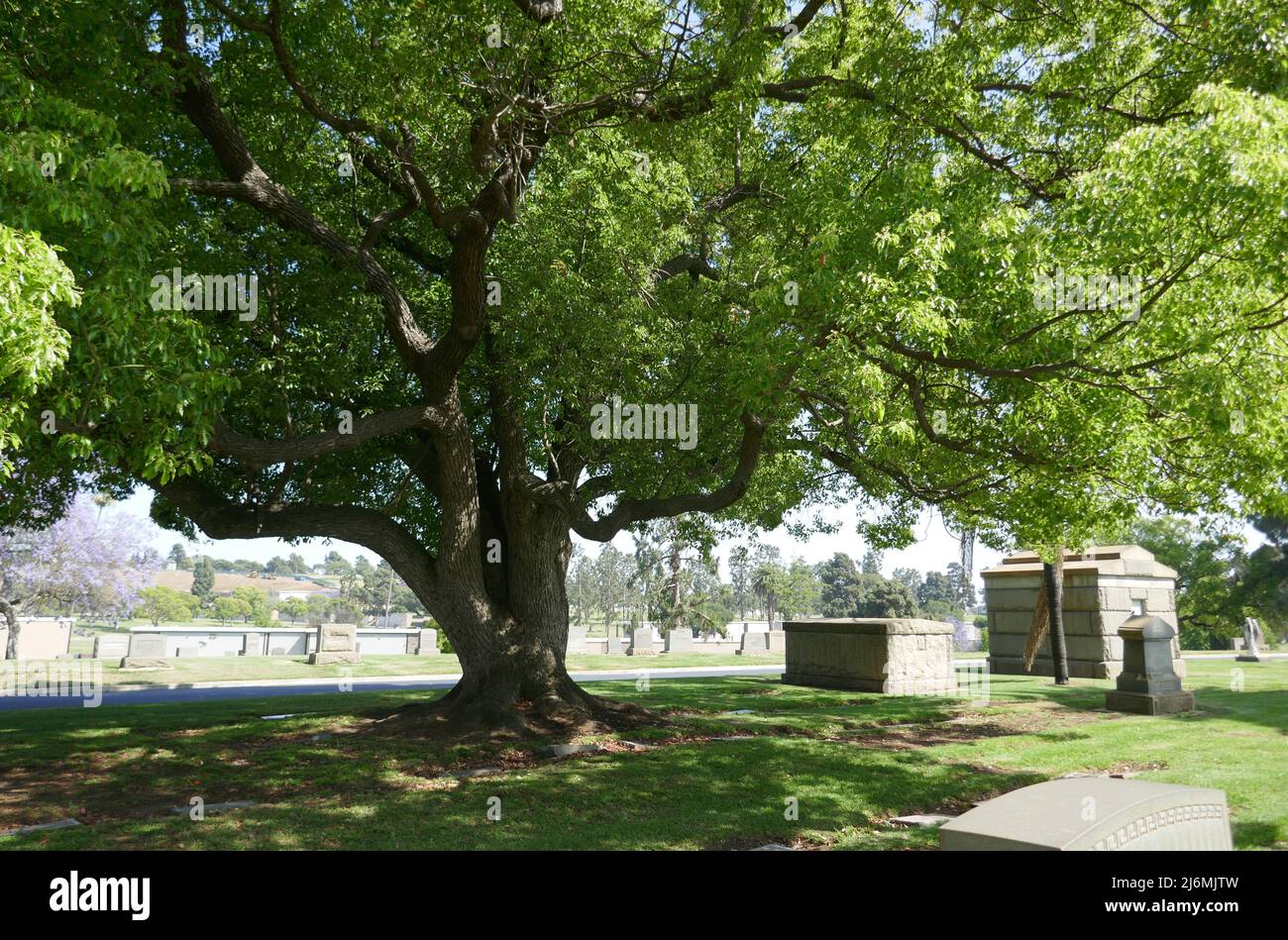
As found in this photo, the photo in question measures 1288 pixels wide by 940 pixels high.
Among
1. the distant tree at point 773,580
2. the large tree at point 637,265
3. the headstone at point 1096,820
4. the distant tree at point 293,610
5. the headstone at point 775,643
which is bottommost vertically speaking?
the distant tree at point 293,610

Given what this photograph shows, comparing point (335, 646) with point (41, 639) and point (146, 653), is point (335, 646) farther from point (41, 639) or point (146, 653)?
point (41, 639)

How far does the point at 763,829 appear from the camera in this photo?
798cm

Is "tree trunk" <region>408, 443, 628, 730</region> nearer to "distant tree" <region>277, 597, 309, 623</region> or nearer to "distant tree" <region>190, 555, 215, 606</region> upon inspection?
"distant tree" <region>277, 597, 309, 623</region>

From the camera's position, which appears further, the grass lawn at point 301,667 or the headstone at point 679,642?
the headstone at point 679,642

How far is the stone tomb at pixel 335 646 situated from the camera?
3031 cm

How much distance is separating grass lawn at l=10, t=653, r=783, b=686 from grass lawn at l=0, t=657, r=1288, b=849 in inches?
349

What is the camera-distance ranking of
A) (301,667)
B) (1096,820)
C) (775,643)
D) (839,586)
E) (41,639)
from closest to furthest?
(1096,820) → (301,667) → (41,639) → (775,643) → (839,586)

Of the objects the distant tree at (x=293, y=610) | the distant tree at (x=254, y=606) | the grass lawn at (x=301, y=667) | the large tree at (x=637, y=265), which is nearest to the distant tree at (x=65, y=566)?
the grass lawn at (x=301, y=667)

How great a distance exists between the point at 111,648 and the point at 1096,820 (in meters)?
39.3

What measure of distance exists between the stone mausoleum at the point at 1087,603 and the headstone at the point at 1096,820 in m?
19.4

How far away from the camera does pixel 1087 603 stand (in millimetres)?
22719

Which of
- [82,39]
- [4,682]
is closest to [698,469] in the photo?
[82,39]

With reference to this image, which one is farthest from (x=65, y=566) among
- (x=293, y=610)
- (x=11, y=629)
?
(x=293, y=610)

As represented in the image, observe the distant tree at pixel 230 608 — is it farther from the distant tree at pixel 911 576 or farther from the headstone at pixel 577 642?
the distant tree at pixel 911 576
